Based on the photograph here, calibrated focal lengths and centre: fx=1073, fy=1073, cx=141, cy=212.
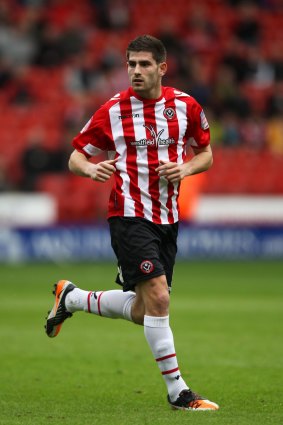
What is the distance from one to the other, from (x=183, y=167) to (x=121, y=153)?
42 centimetres

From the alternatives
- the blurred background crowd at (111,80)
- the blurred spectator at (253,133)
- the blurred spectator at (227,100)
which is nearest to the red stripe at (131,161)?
the blurred background crowd at (111,80)

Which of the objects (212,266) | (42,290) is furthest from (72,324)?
(212,266)

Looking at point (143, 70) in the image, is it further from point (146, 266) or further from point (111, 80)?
point (111, 80)

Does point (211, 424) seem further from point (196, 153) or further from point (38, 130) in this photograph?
point (38, 130)

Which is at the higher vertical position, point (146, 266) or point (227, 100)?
point (227, 100)

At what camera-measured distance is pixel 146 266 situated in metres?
6.59

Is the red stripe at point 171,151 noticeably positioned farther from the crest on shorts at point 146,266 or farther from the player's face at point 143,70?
the crest on shorts at point 146,266

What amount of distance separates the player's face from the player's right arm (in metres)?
0.51

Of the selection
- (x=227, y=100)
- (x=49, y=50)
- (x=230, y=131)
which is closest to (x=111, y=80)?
(x=49, y=50)

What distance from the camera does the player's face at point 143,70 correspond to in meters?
6.76

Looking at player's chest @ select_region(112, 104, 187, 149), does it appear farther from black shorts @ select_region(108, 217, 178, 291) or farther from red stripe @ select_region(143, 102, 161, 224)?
black shorts @ select_region(108, 217, 178, 291)

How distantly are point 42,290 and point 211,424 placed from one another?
368 inches

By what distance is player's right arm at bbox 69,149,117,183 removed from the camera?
6.66m

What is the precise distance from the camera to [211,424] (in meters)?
5.95
